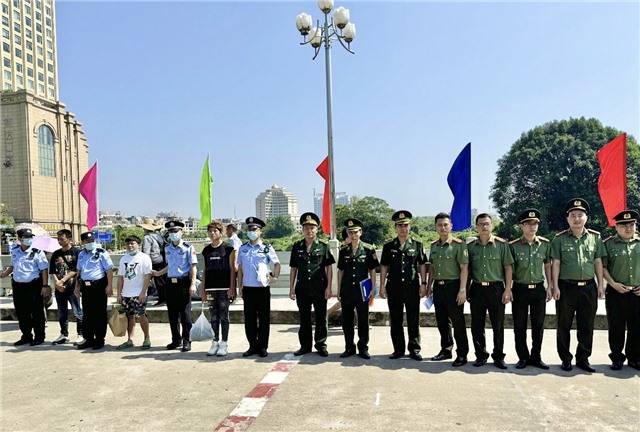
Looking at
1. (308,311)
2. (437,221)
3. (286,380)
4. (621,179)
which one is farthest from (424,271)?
(621,179)

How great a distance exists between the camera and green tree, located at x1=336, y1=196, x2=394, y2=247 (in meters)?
54.3

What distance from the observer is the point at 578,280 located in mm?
4566

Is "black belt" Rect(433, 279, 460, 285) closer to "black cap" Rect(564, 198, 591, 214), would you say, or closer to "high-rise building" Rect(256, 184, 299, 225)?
"black cap" Rect(564, 198, 591, 214)

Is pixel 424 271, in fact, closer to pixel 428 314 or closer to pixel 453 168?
pixel 428 314

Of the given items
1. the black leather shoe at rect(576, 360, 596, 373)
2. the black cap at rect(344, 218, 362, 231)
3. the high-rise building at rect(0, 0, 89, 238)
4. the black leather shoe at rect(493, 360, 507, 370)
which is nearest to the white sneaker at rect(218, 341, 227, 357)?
the black cap at rect(344, 218, 362, 231)

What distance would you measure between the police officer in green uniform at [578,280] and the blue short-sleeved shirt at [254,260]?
336cm

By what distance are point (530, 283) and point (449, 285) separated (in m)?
0.87

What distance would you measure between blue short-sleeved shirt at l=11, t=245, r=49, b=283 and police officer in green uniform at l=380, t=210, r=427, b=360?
203 inches

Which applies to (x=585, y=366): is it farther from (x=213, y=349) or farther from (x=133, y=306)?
(x=133, y=306)

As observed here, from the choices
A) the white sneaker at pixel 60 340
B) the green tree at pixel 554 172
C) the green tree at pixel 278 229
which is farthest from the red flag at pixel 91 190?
the green tree at pixel 278 229

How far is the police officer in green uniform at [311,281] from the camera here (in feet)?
17.2

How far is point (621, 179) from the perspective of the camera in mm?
6906

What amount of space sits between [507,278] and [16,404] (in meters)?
5.21

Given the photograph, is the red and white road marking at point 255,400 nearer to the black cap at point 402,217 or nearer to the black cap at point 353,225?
the black cap at point 353,225
